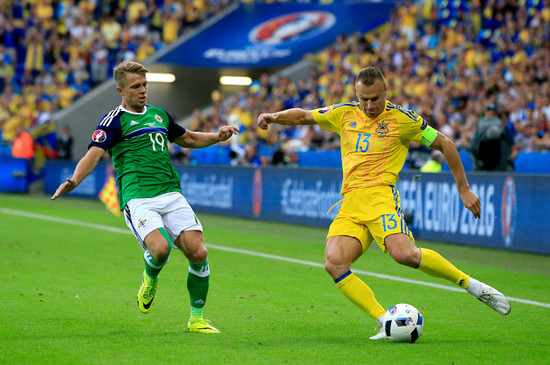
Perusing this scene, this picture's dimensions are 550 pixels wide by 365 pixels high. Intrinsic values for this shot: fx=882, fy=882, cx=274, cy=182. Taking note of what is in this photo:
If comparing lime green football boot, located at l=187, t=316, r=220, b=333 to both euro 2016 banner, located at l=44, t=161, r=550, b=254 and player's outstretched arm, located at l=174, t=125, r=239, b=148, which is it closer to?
player's outstretched arm, located at l=174, t=125, r=239, b=148

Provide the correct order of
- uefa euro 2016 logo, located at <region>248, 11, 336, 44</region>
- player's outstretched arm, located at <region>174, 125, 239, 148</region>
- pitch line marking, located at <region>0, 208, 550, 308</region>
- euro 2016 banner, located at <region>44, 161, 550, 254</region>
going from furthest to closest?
uefa euro 2016 logo, located at <region>248, 11, 336, 44</region>, euro 2016 banner, located at <region>44, 161, 550, 254</region>, pitch line marking, located at <region>0, 208, 550, 308</region>, player's outstretched arm, located at <region>174, 125, 239, 148</region>

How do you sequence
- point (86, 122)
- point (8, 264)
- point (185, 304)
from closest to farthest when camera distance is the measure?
1. point (185, 304)
2. point (8, 264)
3. point (86, 122)

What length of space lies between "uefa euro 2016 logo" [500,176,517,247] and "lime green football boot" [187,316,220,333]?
761 centimetres

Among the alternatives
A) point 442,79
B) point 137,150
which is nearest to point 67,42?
point 442,79

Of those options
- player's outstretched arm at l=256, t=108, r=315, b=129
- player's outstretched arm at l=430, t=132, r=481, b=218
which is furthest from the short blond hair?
player's outstretched arm at l=430, t=132, r=481, b=218

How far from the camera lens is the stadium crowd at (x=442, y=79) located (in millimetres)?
17531

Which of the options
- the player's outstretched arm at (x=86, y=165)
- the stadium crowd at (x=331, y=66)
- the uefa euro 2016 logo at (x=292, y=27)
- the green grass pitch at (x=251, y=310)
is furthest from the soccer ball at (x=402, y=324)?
the uefa euro 2016 logo at (x=292, y=27)

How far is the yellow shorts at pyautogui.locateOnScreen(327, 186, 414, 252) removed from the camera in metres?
6.76

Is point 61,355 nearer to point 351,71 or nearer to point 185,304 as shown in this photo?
point 185,304

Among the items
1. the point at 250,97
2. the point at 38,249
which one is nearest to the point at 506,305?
the point at 38,249

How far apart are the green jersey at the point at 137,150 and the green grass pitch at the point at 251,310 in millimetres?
1132

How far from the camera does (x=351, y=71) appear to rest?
79.8ft

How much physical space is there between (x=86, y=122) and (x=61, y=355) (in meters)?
26.9

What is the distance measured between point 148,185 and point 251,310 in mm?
1728
